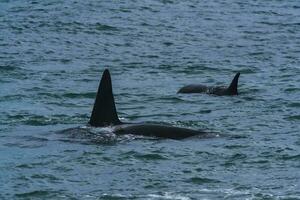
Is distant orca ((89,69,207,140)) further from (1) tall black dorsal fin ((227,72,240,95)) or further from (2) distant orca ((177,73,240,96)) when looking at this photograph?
(2) distant orca ((177,73,240,96))

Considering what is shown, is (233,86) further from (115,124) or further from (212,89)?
(115,124)

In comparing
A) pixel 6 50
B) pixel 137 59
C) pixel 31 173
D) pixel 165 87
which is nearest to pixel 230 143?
pixel 31 173

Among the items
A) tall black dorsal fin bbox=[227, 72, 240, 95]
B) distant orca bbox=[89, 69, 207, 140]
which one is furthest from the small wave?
tall black dorsal fin bbox=[227, 72, 240, 95]

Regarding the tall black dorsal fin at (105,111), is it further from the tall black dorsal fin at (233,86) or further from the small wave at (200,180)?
the tall black dorsal fin at (233,86)

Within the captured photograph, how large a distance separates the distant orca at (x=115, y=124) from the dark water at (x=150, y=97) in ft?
1.08

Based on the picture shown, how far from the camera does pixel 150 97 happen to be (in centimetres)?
2628

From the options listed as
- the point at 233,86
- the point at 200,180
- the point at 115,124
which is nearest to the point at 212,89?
the point at 233,86

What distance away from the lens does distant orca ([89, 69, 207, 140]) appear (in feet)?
67.5

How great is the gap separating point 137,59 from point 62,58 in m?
2.24

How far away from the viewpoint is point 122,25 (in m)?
40.0

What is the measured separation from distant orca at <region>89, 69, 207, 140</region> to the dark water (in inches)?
12.9

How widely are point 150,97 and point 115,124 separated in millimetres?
5366

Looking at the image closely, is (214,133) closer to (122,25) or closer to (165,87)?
(165,87)

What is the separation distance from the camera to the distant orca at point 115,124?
20.6 meters
